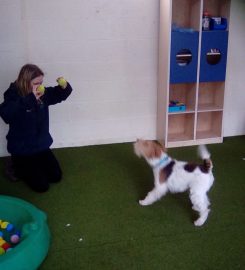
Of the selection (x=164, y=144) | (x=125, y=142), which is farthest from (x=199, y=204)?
(x=125, y=142)

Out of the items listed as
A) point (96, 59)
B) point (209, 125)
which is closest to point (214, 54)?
point (209, 125)

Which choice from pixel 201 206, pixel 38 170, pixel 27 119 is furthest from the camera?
pixel 38 170

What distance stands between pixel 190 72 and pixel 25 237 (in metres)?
2.43

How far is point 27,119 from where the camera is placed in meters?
2.96

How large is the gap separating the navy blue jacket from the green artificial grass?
374 mm

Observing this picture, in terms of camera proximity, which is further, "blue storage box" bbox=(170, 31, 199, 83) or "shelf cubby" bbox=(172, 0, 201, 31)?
"shelf cubby" bbox=(172, 0, 201, 31)

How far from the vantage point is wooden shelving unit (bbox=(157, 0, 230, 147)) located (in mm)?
3527

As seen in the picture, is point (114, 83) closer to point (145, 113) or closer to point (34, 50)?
point (145, 113)

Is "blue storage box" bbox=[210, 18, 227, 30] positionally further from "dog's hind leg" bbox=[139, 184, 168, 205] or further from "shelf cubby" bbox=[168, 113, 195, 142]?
"dog's hind leg" bbox=[139, 184, 168, 205]

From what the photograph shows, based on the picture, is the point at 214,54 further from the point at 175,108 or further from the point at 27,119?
the point at 27,119

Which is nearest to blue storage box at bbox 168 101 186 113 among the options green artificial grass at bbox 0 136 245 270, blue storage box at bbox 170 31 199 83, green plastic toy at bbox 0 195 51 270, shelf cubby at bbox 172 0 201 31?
blue storage box at bbox 170 31 199 83

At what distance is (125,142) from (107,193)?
123 centimetres

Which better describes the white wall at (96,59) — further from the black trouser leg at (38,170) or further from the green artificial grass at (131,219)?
the black trouser leg at (38,170)

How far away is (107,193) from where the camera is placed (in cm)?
293
